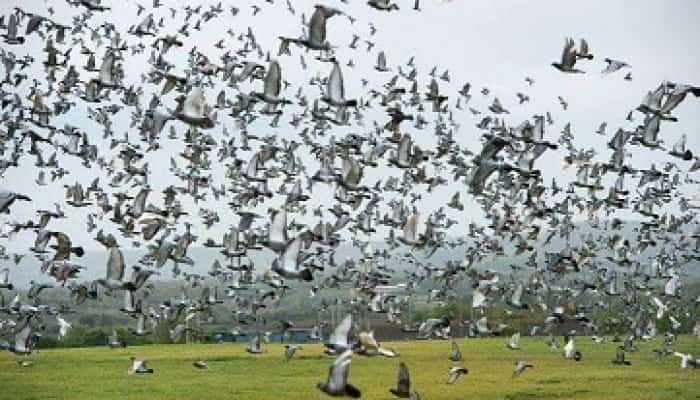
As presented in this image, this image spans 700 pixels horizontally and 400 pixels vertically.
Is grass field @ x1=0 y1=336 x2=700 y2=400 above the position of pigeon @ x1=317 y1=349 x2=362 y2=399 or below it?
below

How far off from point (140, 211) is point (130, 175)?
4.60 m

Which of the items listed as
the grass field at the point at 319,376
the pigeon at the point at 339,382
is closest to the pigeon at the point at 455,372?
the grass field at the point at 319,376

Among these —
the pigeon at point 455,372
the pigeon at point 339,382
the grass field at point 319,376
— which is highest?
the pigeon at point 339,382

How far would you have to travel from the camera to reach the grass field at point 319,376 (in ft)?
93.2

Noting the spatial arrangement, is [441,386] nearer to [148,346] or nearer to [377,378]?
[377,378]

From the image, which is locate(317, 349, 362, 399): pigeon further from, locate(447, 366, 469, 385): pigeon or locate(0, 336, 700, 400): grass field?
locate(0, 336, 700, 400): grass field

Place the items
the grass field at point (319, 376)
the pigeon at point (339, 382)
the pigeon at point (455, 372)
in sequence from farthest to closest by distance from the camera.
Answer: the grass field at point (319, 376)
the pigeon at point (455, 372)
the pigeon at point (339, 382)

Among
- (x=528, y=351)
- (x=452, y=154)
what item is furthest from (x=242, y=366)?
(x=452, y=154)

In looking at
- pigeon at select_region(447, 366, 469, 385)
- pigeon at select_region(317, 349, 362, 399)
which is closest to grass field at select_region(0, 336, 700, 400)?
pigeon at select_region(447, 366, 469, 385)

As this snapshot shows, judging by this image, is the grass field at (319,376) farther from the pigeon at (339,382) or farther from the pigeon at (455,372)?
the pigeon at (339,382)

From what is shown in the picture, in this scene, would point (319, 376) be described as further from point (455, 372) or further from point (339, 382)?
point (339, 382)

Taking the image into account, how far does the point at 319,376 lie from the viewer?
111ft

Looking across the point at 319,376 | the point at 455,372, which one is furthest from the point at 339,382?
the point at 319,376

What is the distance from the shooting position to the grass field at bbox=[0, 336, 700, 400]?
28.4 meters
